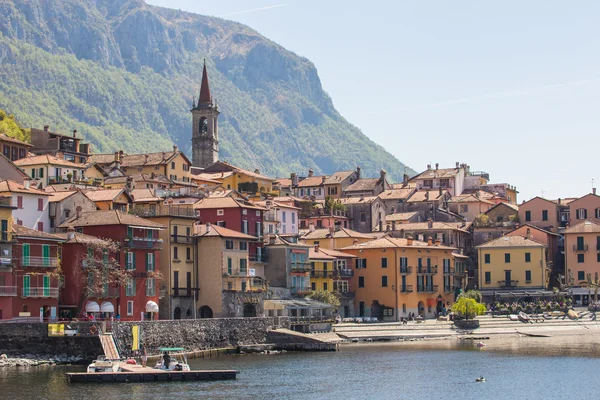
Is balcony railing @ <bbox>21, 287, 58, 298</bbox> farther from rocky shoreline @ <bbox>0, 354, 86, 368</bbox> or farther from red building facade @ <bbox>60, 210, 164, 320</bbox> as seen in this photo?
rocky shoreline @ <bbox>0, 354, 86, 368</bbox>

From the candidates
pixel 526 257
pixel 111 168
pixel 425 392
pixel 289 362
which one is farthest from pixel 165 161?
pixel 425 392

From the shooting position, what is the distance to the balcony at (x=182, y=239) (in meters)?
94.7

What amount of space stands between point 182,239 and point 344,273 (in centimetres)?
2978

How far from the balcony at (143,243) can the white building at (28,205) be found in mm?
8957

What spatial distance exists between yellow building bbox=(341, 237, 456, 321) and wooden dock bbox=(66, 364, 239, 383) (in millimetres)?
50448

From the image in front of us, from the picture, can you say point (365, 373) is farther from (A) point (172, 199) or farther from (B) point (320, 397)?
(A) point (172, 199)

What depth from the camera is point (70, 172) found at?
122m

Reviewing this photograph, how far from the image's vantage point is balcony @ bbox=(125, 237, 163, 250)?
87.8m

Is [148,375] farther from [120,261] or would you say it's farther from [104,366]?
[120,261]

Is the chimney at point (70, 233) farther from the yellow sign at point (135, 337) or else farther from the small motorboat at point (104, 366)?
the small motorboat at point (104, 366)

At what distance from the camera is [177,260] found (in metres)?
94.8

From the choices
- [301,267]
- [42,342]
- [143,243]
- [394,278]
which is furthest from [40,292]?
[394,278]

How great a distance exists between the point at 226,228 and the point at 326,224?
40774 millimetres

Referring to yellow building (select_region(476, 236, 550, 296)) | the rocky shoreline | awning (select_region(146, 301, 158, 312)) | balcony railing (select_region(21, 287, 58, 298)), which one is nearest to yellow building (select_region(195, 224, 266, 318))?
awning (select_region(146, 301, 158, 312))
